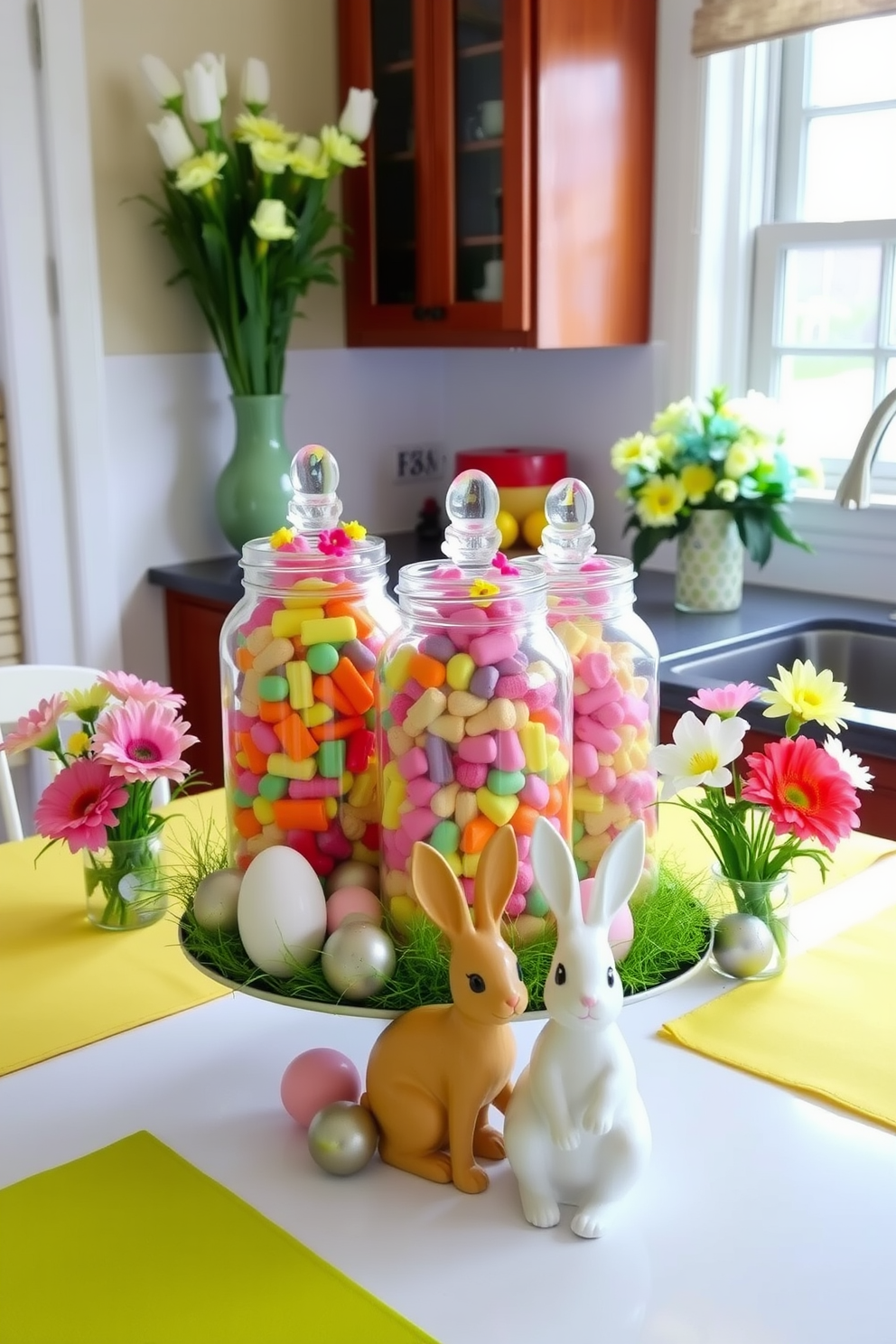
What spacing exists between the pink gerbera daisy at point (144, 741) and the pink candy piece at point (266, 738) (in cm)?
20

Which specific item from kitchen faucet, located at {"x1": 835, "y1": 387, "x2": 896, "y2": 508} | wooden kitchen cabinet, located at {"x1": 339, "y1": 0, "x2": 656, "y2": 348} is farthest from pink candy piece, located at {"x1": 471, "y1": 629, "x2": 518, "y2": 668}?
wooden kitchen cabinet, located at {"x1": 339, "y1": 0, "x2": 656, "y2": 348}

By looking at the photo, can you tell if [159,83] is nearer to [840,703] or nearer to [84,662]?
[84,662]

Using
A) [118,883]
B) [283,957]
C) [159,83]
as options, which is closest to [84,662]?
[159,83]

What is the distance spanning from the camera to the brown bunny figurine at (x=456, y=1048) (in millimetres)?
808

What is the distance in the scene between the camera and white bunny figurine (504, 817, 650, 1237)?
79cm

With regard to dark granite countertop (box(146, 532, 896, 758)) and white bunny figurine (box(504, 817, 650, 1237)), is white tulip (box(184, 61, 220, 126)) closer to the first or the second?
dark granite countertop (box(146, 532, 896, 758))

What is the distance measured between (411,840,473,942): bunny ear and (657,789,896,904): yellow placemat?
0.50 meters

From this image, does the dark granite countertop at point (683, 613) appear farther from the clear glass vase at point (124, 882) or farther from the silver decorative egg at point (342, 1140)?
the silver decorative egg at point (342, 1140)

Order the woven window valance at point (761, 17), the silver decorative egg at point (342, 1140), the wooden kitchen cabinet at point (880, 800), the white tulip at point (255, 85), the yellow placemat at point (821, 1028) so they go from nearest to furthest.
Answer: the silver decorative egg at point (342, 1140)
the yellow placemat at point (821, 1028)
the wooden kitchen cabinet at point (880, 800)
the woven window valance at point (761, 17)
the white tulip at point (255, 85)

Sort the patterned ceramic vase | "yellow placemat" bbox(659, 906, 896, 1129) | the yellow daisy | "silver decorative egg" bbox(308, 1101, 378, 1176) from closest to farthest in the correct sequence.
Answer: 1. "silver decorative egg" bbox(308, 1101, 378, 1176)
2. "yellow placemat" bbox(659, 906, 896, 1129)
3. the yellow daisy
4. the patterned ceramic vase

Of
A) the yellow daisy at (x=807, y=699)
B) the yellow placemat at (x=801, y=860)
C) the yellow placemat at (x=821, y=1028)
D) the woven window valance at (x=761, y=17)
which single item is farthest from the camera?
the woven window valance at (x=761, y=17)

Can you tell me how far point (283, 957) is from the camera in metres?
0.91

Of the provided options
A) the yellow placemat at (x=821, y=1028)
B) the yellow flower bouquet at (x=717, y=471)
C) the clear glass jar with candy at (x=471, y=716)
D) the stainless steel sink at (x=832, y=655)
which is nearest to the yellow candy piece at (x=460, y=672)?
the clear glass jar with candy at (x=471, y=716)

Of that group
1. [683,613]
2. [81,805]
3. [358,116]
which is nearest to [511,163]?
[358,116]
